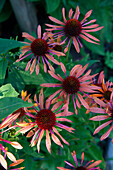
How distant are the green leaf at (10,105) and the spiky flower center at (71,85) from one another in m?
0.25

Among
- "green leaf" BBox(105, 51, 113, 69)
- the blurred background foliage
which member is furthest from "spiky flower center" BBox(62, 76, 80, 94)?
"green leaf" BBox(105, 51, 113, 69)

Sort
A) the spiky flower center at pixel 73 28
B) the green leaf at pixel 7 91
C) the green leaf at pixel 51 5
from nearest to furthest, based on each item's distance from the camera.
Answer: the green leaf at pixel 7 91, the spiky flower center at pixel 73 28, the green leaf at pixel 51 5

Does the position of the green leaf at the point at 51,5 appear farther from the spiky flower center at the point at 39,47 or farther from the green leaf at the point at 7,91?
the green leaf at the point at 7,91

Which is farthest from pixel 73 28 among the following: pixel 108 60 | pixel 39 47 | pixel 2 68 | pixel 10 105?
pixel 108 60

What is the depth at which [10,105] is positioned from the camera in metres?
0.47

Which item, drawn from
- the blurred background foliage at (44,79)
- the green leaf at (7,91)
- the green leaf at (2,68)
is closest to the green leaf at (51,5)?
the blurred background foliage at (44,79)

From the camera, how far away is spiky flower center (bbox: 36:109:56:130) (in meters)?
0.64

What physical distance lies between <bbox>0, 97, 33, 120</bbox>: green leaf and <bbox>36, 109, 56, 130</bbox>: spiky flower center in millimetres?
194

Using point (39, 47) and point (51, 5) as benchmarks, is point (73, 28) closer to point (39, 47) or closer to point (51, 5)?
point (39, 47)

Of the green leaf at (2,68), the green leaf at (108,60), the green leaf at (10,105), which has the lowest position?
the green leaf at (10,105)

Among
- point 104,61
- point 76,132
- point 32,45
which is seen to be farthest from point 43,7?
point 76,132

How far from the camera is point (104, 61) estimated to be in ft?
6.41

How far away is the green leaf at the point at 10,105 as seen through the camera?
0.46 metres

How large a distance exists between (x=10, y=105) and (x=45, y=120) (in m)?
0.20
